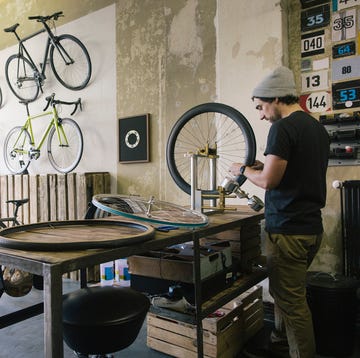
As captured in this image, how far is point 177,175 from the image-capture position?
2719 mm

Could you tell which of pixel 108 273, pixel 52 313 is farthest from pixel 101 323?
pixel 108 273

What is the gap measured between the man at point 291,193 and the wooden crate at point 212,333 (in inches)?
18.0

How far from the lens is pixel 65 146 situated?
4492mm

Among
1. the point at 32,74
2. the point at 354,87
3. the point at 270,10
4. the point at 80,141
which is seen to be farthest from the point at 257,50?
the point at 32,74

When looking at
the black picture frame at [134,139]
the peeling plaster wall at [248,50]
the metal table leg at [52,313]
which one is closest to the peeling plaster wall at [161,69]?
the black picture frame at [134,139]

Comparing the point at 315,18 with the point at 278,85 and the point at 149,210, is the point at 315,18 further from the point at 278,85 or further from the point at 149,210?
the point at 149,210

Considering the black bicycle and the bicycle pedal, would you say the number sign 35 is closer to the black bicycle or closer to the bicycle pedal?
the black bicycle

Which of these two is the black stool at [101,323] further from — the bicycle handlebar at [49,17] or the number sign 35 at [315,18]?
the bicycle handlebar at [49,17]

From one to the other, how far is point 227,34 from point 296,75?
71 cm

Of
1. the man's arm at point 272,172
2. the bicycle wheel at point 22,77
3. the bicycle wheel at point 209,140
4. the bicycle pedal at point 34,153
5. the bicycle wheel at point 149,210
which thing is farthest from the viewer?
the bicycle wheel at point 22,77

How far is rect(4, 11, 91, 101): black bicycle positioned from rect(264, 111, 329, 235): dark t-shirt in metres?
3.16

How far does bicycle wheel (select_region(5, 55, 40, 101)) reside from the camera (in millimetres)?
4898

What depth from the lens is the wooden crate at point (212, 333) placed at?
209 centimetres

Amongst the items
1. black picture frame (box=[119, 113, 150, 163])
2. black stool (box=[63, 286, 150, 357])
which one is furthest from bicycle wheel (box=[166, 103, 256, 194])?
black stool (box=[63, 286, 150, 357])
